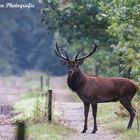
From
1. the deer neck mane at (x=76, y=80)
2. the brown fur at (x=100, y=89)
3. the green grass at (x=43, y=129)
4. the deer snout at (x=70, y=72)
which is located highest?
the deer snout at (x=70, y=72)

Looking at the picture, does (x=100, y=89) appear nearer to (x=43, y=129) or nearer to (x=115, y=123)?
(x=115, y=123)

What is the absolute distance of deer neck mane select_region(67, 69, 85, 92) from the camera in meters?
19.4

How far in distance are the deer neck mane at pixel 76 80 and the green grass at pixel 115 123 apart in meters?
1.63

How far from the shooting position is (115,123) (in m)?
21.1

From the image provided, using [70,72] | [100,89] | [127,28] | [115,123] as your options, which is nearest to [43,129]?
[70,72]

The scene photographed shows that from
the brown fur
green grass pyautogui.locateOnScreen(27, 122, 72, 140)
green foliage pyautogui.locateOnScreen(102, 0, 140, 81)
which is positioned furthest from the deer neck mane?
Answer: green foliage pyautogui.locateOnScreen(102, 0, 140, 81)

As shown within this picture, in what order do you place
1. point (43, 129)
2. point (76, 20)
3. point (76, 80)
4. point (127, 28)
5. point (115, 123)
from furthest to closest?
point (76, 20) → point (127, 28) → point (115, 123) → point (76, 80) → point (43, 129)

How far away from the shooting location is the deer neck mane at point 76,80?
63.6 ft

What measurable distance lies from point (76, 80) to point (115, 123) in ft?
7.97

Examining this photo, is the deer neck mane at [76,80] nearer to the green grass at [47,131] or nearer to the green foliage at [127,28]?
the green grass at [47,131]

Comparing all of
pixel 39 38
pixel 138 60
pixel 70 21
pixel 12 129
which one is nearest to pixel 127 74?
pixel 70 21

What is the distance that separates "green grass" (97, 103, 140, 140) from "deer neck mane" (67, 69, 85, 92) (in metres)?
1.63

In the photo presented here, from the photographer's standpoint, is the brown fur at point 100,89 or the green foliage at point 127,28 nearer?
the brown fur at point 100,89

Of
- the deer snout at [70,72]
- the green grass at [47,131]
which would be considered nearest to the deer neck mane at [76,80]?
the deer snout at [70,72]
